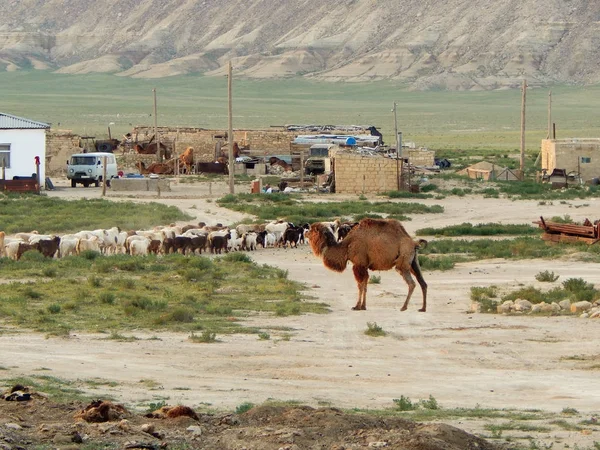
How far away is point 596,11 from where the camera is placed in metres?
169

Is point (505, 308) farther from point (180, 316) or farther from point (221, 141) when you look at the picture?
point (221, 141)

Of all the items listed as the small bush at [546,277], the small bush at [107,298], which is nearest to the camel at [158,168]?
the small bush at [546,277]

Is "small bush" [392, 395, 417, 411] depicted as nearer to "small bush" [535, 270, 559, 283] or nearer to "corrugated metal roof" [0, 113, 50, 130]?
"small bush" [535, 270, 559, 283]

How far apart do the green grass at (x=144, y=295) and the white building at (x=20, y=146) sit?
22390 mm

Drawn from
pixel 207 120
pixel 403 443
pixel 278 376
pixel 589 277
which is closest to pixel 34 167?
pixel 589 277

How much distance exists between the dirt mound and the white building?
38155mm

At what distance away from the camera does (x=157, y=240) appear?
29125 millimetres

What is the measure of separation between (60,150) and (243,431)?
50464 mm

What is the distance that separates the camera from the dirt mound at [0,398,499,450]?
1040 cm

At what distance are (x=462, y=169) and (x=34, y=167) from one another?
21.5m

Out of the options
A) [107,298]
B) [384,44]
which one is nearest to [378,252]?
[107,298]

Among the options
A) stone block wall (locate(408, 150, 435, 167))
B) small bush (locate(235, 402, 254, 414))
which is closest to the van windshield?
stone block wall (locate(408, 150, 435, 167))

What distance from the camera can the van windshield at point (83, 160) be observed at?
5328 cm

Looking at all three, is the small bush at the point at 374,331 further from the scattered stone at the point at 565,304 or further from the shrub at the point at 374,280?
the shrub at the point at 374,280
